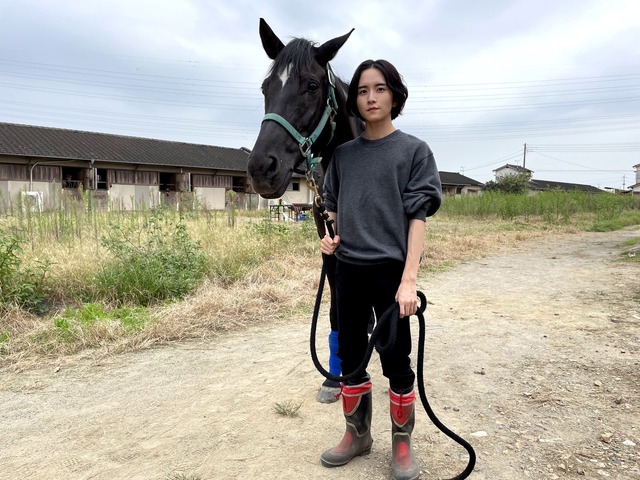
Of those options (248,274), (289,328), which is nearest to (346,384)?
(289,328)

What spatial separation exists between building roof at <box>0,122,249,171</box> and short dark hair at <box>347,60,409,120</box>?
19146 mm

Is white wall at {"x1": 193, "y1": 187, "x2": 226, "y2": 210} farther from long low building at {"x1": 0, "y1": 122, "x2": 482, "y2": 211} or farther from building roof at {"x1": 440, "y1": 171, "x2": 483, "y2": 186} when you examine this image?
building roof at {"x1": 440, "y1": 171, "x2": 483, "y2": 186}

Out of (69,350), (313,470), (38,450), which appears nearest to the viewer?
(313,470)

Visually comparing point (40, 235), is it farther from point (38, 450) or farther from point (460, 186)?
point (460, 186)

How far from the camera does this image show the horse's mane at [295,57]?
6.43 feet

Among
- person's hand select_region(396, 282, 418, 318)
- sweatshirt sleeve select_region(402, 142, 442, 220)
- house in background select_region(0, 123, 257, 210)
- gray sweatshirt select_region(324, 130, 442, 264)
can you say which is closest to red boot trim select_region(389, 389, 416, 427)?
person's hand select_region(396, 282, 418, 318)

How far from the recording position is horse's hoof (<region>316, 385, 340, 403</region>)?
2.47 m

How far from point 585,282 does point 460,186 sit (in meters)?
34.9

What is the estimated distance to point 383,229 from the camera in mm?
1680

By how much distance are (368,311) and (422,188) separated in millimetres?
579

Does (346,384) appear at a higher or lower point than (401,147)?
lower

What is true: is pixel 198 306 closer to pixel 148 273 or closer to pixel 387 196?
pixel 148 273

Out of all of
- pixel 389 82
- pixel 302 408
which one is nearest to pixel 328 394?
pixel 302 408

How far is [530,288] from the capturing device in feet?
17.9
